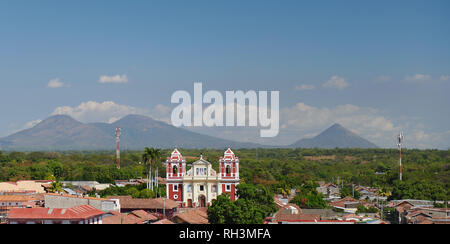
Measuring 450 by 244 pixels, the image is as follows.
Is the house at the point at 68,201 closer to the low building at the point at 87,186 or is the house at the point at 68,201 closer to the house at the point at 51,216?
the house at the point at 51,216

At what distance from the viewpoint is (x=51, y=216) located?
3438 centimetres

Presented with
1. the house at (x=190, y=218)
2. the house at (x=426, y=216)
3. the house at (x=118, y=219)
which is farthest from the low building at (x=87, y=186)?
the house at (x=426, y=216)


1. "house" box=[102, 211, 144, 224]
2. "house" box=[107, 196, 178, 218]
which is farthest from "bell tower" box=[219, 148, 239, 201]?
"house" box=[102, 211, 144, 224]

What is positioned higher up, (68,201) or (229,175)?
(229,175)

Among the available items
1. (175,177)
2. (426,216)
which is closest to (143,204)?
(175,177)

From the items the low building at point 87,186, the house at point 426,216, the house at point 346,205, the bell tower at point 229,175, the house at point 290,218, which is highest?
the bell tower at point 229,175

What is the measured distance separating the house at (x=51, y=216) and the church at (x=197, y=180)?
934 inches

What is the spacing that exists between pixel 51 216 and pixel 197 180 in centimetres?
2634

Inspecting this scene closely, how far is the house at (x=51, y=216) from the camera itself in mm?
33938

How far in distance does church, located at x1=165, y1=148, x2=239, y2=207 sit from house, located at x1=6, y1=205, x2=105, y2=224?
77.8 ft

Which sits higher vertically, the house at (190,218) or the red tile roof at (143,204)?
the red tile roof at (143,204)

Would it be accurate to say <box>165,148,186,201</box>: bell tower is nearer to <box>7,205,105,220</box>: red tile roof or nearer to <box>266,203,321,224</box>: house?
<box>266,203,321,224</box>: house

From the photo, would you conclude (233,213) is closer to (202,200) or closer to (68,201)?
(68,201)
